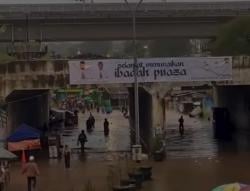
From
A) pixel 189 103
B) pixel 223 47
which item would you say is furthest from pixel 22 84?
pixel 189 103

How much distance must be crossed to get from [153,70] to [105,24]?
2812cm

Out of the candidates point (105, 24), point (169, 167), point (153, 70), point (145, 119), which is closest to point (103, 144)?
point (145, 119)

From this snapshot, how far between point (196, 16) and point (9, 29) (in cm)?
1633

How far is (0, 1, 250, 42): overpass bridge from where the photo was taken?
64.1 meters

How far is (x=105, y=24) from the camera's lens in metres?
65.4

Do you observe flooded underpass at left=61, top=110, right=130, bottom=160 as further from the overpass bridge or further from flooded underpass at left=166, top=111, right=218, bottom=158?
the overpass bridge

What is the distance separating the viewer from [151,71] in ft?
124

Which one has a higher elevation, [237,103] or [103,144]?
[237,103]

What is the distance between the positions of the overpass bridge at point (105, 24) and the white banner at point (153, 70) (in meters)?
26.1

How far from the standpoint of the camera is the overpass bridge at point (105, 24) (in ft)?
210

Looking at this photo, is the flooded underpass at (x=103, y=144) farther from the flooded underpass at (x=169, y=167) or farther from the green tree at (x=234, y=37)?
the green tree at (x=234, y=37)

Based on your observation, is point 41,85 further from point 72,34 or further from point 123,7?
point 123,7

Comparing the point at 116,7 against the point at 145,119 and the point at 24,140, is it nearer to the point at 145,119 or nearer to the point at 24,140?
the point at 145,119

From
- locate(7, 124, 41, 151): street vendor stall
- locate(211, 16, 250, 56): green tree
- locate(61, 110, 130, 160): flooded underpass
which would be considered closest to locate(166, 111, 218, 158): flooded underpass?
locate(61, 110, 130, 160): flooded underpass
